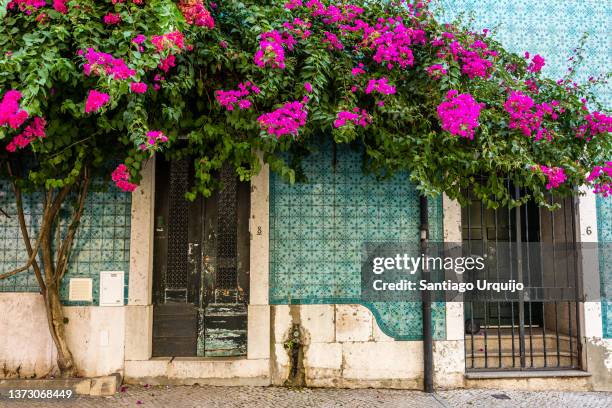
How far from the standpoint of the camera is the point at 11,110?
304 centimetres

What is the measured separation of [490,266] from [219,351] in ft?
11.4

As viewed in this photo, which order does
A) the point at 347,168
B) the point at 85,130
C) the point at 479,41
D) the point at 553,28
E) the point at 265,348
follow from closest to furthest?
1. the point at 85,130
2. the point at 479,41
3. the point at 265,348
4. the point at 347,168
5. the point at 553,28

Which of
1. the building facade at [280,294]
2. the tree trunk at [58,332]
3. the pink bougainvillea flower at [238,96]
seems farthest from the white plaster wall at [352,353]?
the pink bougainvillea flower at [238,96]

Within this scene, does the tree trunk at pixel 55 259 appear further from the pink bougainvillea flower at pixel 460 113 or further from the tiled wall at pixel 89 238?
the pink bougainvillea flower at pixel 460 113

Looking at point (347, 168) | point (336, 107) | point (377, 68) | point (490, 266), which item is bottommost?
point (490, 266)

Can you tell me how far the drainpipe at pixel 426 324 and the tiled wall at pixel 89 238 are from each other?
3.22 m

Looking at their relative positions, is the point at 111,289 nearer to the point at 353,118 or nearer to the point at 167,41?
the point at 167,41

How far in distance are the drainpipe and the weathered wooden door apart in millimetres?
1976

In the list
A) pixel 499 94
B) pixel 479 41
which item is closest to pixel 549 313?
pixel 499 94

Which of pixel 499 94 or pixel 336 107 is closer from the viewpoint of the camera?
pixel 336 107

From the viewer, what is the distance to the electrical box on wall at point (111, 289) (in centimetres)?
459

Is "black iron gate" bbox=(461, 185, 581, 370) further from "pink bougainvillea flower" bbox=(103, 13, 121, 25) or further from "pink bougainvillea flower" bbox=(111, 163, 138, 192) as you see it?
"pink bougainvillea flower" bbox=(103, 13, 121, 25)

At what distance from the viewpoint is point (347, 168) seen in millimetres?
4945

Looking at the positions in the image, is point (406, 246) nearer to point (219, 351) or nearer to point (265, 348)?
point (265, 348)
